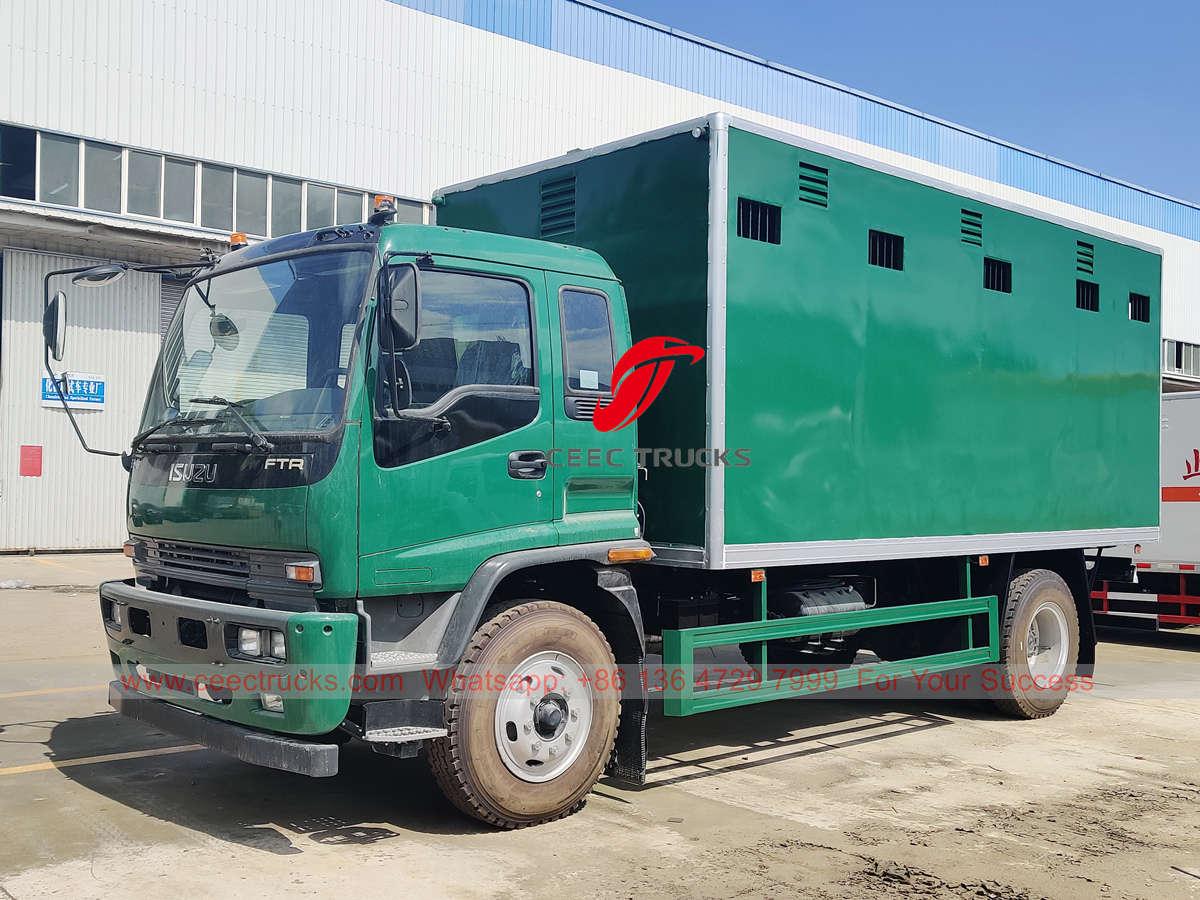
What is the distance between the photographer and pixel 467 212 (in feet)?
25.5

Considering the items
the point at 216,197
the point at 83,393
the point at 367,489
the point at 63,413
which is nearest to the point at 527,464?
the point at 367,489

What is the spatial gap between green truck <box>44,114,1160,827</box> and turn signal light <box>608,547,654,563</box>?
10 mm

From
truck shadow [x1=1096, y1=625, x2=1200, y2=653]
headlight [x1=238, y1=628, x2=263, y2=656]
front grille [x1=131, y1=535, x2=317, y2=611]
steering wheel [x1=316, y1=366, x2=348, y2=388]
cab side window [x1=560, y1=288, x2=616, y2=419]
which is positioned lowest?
truck shadow [x1=1096, y1=625, x2=1200, y2=653]

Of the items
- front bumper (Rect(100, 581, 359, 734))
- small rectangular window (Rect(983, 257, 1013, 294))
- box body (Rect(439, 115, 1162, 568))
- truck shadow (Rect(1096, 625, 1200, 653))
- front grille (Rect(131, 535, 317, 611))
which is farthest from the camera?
truck shadow (Rect(1096, 625, 1200, 653))

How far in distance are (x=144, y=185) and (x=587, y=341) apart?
51.4 ft

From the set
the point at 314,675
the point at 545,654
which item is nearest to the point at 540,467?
the point at 545,654

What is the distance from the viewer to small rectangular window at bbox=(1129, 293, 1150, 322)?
9745mm

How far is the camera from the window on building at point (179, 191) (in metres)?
19.5

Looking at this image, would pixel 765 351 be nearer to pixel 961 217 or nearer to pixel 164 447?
pixel 961 217

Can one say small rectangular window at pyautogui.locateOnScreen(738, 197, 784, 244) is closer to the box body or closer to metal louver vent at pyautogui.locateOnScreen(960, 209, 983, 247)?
the box body

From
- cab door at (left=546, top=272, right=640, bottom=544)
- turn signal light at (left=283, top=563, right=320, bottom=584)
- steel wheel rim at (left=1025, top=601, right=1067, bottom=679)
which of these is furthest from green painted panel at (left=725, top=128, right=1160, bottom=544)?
turn signal light at (left=283, top=563, right=320, bottom=584)

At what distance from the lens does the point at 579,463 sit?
5.87 metres

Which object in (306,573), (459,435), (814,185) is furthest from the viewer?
(814,185)

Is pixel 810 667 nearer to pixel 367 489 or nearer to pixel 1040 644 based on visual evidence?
pixel 1040 644
